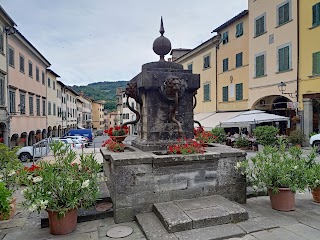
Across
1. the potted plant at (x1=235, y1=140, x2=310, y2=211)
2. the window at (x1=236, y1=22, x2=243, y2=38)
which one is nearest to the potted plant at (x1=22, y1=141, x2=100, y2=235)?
the potted plant at (x1=235, y1=140, x2=310, y2=211)

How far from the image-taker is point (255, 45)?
64.0ft

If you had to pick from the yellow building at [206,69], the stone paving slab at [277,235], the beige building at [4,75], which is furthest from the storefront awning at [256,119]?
the beige building at [4,75]

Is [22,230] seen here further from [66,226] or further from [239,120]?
[239,120]

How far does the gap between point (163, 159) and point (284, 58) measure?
16.2 meters

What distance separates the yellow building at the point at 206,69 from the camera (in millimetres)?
25547

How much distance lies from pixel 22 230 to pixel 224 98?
22.3 m

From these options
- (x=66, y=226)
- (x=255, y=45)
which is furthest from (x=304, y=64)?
(x=66, y=226)

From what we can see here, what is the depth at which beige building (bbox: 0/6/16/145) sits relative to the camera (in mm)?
17359

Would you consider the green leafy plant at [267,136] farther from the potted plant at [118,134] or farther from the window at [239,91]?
the potted plant at [118,134]

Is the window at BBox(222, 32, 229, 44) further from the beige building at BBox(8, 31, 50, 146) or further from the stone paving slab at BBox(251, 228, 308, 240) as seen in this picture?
the stone paving slab at BBox(251, 228, 308, 240)

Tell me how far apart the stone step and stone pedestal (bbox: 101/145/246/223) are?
22 centimetres

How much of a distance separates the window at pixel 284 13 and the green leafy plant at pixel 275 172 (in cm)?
1546

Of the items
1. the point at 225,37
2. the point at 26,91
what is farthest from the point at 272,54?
the point at 26,91

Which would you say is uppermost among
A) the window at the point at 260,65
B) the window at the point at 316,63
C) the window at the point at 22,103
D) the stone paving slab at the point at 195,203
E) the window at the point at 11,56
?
the window at the point at 11,56
